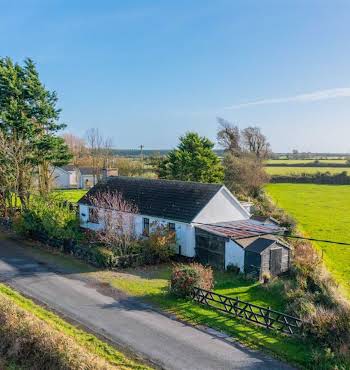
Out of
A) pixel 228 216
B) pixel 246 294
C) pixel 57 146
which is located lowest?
pixel 246 294

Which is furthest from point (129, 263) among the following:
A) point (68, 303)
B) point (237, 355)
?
point (237, 355)

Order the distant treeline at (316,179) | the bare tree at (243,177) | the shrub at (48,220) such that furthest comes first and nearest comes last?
the distant treeline at (316,179) → the bare tree at (243,177) → the shrub at (48,220)

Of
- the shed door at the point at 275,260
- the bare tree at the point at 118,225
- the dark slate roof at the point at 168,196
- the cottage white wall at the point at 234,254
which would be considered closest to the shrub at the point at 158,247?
the bare tree at the point at 118,225

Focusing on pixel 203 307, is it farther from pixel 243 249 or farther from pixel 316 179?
pixel 316 179

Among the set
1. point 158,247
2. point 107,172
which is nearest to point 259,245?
point 158,247

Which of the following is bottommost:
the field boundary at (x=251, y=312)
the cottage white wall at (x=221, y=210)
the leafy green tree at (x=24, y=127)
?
the field boundary at (x=251, y=312)

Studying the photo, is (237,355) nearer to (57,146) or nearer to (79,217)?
(79,217)

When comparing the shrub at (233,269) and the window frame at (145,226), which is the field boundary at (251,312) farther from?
the window frame at (145,226)

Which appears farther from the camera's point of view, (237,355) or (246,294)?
(246,294)
